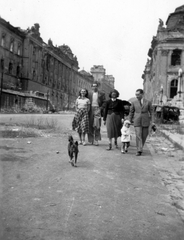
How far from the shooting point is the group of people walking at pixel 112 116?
8039 millimetres

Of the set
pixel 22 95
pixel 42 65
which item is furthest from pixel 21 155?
pixel 42 65

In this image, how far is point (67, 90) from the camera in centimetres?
7275

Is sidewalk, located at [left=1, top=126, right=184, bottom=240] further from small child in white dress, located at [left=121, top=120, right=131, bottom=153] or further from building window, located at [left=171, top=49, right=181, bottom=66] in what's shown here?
building window, located at [left=171, top=49, right=181, bottom=66]

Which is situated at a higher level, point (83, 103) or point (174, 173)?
point (83, 103)

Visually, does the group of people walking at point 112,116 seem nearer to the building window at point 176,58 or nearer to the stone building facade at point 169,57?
the stone building facade at point 169,57

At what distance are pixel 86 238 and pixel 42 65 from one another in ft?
193

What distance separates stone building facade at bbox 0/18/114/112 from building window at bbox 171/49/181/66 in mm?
19998

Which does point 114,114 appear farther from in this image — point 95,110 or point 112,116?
point 95,110

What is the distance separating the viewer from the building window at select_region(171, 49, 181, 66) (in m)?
43.4

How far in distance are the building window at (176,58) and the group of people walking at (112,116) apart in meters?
37.3

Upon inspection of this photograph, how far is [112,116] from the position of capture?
8.47 meters

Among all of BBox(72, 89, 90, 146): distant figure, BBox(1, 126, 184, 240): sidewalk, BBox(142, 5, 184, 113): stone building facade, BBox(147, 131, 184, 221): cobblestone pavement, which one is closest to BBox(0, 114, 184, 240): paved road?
BBox(1, 126, 184, 240): sidewalk

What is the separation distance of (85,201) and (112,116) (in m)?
4.68

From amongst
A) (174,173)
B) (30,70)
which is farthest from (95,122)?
(30,70)
